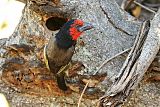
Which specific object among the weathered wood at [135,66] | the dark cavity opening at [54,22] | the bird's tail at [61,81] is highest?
the dark cavity opening at [54,22]

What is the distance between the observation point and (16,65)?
2314mm

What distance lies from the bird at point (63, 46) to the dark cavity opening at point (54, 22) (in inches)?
6.4

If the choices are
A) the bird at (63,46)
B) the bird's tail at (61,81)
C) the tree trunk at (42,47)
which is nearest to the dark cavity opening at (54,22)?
the tree trunk at (42,47)

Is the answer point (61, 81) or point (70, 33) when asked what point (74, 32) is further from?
point (61, 81)

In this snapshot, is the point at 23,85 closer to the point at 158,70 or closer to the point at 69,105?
the point at 69,105

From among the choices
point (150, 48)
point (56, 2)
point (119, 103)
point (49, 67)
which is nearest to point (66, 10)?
point (56, 2)

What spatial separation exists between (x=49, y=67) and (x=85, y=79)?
178 millimetres

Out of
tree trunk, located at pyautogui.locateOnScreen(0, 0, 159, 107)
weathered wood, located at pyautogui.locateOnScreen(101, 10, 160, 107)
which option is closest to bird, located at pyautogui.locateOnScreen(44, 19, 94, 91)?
tree trunk, located at pyautogui.locateOnScreen(0, 0, 159, 107)

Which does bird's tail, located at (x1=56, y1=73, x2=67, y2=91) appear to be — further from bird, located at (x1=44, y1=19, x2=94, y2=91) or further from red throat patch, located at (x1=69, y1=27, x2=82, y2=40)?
red throat patch, located at (x1=69, y1=27, x2=82, y2=40)

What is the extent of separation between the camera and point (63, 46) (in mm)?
2104

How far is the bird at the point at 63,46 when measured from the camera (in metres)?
2.08

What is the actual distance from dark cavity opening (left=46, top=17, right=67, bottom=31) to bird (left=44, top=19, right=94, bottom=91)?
163 mm

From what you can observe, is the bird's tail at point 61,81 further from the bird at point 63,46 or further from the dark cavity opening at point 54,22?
the dark cavity opening at point 54,22

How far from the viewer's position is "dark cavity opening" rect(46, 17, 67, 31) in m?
2.35
